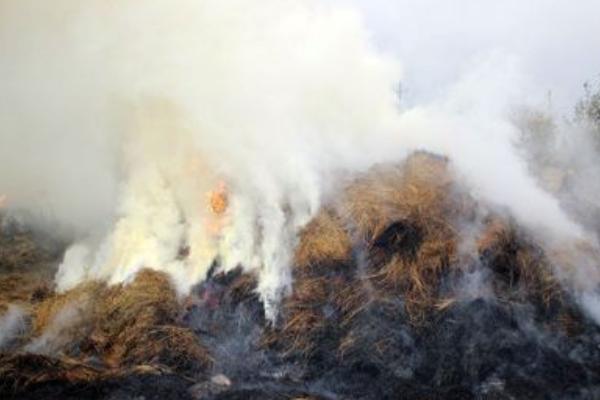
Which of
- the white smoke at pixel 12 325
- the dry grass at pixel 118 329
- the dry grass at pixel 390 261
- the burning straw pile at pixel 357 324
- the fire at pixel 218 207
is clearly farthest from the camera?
the fire at pixel 218 207

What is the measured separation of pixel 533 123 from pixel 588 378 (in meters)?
19.6

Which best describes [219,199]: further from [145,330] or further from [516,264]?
[516,264]

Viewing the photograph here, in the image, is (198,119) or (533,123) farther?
(533,123)

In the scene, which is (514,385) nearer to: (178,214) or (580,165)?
(178,214)

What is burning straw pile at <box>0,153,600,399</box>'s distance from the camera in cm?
1083

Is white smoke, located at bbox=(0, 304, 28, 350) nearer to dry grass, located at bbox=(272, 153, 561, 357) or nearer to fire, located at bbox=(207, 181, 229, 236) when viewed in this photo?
fire, located at bbox=(207, 181, 229, 236)

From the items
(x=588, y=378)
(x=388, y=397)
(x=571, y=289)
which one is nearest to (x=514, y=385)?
(x=588, y=378)

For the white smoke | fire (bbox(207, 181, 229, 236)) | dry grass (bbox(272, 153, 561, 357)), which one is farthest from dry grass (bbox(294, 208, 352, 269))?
the white smoke

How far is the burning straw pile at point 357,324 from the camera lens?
10.8 metres

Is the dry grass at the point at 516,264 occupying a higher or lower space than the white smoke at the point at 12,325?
higher

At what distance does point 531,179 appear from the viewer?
1617 cm

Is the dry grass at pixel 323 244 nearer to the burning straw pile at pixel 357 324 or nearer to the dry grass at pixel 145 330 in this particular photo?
the burning straw pile at pixel 357 324

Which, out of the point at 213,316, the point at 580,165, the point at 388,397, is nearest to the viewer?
the point at 388,397

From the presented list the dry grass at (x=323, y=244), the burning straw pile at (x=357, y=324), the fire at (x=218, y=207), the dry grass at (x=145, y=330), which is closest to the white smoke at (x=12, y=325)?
the burning straw pile at (x=357, y=324)
